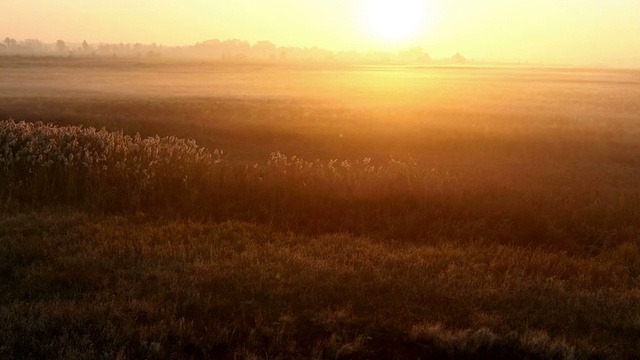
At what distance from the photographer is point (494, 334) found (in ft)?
17.1

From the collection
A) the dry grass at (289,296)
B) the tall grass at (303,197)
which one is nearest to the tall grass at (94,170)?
the tall grass at (303,197)

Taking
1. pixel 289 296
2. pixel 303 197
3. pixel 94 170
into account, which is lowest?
pixel 289 296

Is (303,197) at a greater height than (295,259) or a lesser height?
greater

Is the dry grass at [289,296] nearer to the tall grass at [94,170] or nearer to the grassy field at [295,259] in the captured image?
the grassy field at [295,259]

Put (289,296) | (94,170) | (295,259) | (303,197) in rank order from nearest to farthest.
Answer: (289,296)
(295,259)
(303,197)
(94,170)

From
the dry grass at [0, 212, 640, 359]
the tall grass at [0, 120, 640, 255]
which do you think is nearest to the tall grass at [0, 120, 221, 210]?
the tall grass at [0, 120, 640, 255]

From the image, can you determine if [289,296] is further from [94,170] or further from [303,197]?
[94,170]

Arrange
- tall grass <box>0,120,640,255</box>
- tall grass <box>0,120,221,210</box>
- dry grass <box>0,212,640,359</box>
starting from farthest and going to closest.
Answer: tall grass <box>0,120,221,210</box> → tall grass <box>0,120,640,255</box> → dry grass <box>0,212,640,359</box>

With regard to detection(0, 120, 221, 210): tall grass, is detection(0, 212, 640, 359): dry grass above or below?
below

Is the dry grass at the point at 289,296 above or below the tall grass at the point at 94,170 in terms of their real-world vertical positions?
below

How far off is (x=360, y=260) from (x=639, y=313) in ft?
10.6

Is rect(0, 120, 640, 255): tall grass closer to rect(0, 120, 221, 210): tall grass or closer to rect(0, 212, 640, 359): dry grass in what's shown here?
rect(0, 120, 221, 210): tall grass

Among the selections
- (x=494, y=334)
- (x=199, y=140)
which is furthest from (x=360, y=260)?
(x=199, y=140)

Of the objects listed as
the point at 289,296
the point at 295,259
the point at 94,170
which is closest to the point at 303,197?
the point at 295,259
